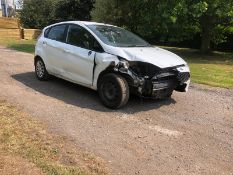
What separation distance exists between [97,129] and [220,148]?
200cm

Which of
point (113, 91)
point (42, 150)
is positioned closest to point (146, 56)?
point (113, 91)

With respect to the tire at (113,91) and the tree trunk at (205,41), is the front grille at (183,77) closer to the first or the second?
the tire at (113,91)

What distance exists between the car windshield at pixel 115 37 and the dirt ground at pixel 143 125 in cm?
125

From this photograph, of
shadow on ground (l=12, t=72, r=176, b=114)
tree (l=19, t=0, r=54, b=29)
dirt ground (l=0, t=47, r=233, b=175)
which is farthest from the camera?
tree (l=19, t=0, r=54, b=29)

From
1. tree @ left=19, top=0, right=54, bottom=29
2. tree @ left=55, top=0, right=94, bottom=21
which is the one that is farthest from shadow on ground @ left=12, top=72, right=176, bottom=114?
tree @ left=19, top=0, right=54, bottom=29

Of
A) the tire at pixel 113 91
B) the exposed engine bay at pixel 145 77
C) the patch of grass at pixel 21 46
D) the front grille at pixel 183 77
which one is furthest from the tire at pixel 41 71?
the patch of grass at pixel 21 46

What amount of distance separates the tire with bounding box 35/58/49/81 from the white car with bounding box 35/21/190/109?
0.44 metres

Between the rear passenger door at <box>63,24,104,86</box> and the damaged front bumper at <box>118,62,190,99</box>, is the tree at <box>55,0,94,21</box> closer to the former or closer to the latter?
the rear passenger door at <box>63,24,104,86</box>

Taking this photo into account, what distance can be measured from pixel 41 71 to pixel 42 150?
4752mm

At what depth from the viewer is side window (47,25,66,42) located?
898 cm

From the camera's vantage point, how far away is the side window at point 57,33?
29.5ft

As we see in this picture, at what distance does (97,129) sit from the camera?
6.27 m

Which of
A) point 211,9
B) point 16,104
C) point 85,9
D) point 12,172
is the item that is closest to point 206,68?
point 211,9

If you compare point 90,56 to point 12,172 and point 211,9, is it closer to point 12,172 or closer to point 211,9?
point 12,172
